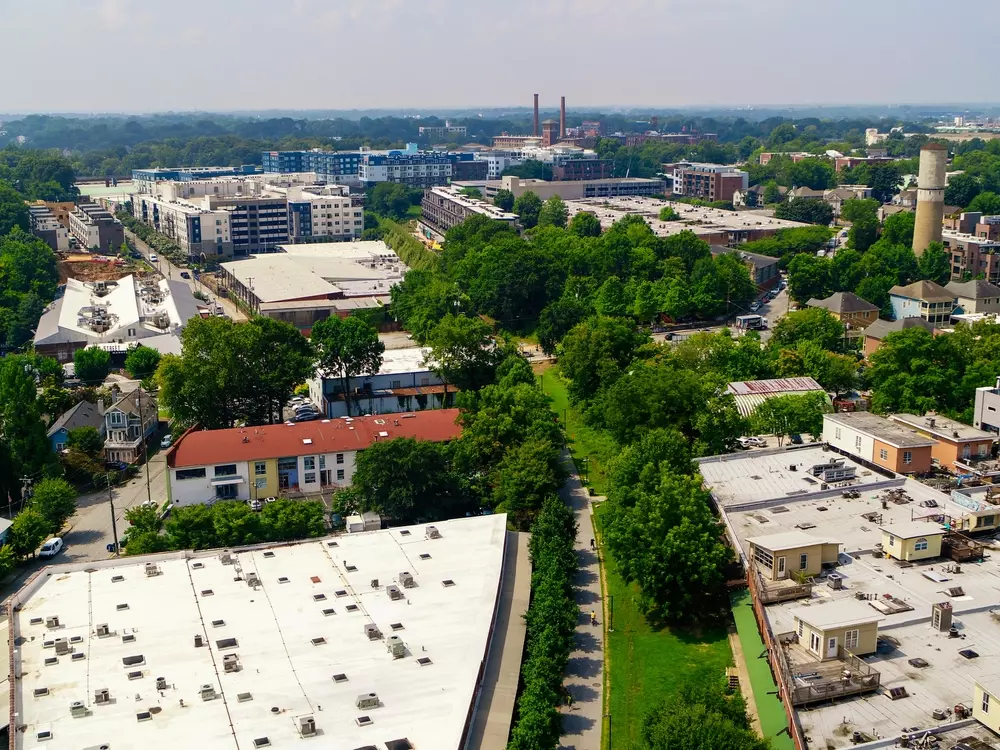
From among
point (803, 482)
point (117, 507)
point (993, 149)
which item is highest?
point (993, 149)

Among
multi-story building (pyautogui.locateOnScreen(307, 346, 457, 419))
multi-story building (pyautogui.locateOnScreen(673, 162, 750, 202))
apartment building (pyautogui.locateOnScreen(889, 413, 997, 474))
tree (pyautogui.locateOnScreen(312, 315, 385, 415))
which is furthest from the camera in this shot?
multi-story building (pyautogui.locateOnScreen(673, 162, 750, 202))

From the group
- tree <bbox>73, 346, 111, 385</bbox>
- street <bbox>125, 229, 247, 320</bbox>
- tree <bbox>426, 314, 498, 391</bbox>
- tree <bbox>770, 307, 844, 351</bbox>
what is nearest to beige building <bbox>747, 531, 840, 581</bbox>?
tree <bbox>426, 314, 498, 391</bbox>

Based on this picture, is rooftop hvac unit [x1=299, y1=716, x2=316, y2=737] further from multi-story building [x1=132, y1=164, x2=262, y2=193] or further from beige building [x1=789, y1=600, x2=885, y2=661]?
multi-story building [x1=132, y1=164, x2=262, y2=193]

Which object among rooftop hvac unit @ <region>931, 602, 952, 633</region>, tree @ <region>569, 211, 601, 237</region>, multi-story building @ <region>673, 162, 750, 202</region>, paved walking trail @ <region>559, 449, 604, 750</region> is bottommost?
paved walking trail @ <region>559, 449, 604, 750</region>

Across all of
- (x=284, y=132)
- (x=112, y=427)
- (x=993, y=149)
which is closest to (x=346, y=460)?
(x=112, y=427)

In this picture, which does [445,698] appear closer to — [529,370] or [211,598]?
[211,598]

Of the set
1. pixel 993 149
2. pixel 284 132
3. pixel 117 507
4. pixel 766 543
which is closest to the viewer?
pixel 766 543
